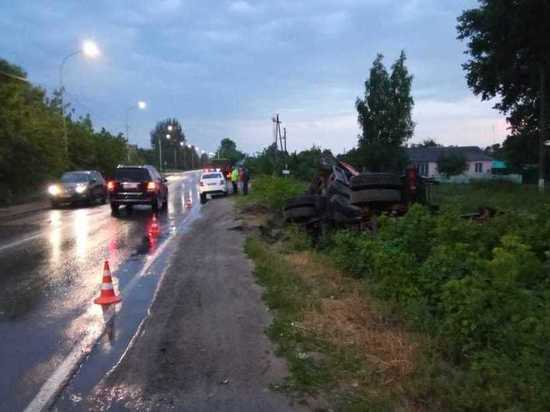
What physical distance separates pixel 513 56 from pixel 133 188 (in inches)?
823

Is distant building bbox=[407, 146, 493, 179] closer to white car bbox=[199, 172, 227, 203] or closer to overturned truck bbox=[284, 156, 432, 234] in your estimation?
white car bbox=[199, 172, 227, 203]

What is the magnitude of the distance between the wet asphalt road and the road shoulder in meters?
0.53

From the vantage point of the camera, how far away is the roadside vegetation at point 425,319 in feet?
14.9

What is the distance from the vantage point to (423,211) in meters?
9.33

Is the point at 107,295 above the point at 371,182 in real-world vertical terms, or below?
below

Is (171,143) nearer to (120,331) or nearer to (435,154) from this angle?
(435,154)

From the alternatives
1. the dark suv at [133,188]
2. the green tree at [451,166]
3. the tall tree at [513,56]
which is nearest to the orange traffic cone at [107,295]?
the dark suv at [133,188]

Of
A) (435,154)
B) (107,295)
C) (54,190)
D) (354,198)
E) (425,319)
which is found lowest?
(107,295)

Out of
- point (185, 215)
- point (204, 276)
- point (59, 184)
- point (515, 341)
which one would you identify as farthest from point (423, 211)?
point (59, 184)

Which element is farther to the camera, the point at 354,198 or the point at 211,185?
the point at 211,185

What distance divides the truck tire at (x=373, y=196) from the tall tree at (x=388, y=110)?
63.0 metres

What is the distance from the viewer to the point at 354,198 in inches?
445

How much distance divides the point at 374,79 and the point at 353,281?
6908 cm

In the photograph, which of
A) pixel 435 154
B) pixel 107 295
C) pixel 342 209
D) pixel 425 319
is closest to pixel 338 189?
pixel 342 209
